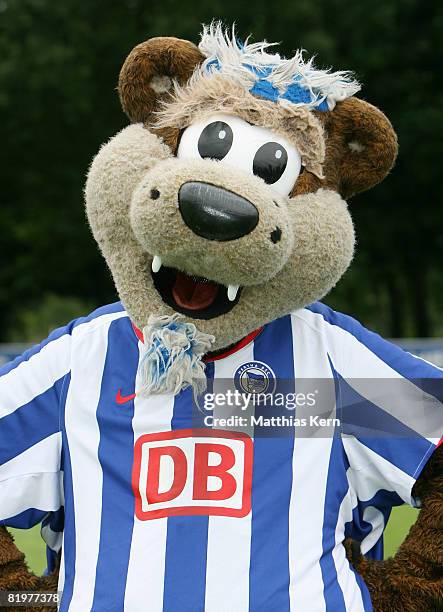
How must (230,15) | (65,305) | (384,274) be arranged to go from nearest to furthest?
(230,15) < (384,274) < (65,305)

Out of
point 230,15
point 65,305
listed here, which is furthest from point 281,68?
point 65,305

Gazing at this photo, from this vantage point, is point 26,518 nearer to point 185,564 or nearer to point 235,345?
point 185,564

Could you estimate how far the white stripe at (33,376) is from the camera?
7.13 ft

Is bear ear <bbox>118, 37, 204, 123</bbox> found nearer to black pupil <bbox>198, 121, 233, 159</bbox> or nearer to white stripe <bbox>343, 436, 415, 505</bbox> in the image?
black pupil <bbox>198, 121, 233, 159</bbox>

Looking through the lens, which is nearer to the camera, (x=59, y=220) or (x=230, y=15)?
(x=230, y=15)

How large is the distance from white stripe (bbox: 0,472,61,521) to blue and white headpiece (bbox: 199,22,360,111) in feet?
3.48

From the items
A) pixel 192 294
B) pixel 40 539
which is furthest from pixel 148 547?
pixel 40 539

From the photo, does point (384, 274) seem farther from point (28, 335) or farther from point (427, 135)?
A: point (28, 335)

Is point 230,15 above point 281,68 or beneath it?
above

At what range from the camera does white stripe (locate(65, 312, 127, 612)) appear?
2.04 metres

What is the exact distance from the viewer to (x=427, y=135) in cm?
1742

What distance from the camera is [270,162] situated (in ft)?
6.78

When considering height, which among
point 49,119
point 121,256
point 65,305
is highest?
point 65,305

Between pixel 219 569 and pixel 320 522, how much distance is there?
262 millimetres
